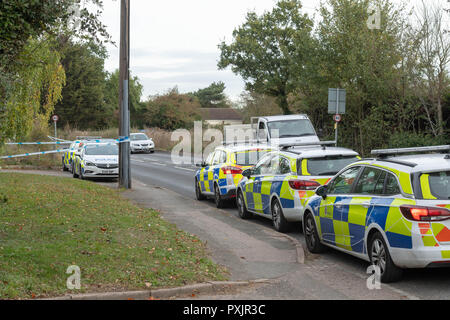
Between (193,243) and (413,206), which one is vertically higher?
(413,206)

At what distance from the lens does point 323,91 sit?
28672 mm

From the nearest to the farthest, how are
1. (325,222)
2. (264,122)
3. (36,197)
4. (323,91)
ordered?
(325,222) → (36,197) → (264,122) → (323,91)

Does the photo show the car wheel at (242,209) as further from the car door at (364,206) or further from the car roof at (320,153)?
the car door at (364,206)

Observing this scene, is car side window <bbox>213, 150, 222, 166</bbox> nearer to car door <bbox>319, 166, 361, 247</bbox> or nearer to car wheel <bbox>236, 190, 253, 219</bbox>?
car wheel <bbox>236, 190, 253, 219</bbox>

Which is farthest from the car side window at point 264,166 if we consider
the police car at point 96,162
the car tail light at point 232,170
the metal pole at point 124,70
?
the police car at point 96,162

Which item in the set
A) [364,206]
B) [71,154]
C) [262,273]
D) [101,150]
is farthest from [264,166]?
[71,154]

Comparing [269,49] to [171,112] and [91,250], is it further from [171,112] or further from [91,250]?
[91,250]

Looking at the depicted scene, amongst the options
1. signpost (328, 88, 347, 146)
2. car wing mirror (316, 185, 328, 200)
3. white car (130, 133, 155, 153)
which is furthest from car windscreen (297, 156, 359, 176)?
white car (130, 133, 155, 153)

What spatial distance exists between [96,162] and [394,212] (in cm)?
1771

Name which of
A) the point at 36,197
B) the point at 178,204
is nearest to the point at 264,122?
the point at 178,204

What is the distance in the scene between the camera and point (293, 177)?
36.9ft

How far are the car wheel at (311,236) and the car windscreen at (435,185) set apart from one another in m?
2.67

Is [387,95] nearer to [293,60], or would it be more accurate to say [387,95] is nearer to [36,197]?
[293,60]
